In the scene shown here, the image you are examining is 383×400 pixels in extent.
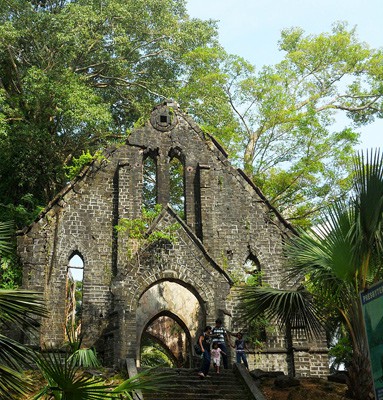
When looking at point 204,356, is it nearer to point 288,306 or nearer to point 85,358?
point 288,306

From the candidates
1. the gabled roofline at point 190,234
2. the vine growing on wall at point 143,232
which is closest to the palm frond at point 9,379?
the vine growing on wall at point 143,232

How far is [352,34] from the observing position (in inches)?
1266

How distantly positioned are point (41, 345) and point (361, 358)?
1006cm

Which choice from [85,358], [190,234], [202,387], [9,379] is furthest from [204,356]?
[9,379]

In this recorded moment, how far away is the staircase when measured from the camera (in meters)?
14.2

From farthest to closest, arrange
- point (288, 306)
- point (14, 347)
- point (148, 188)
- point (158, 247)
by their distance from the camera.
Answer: point (148, 188) < point (158, 247) < point (288, 306) < point (14, 347)

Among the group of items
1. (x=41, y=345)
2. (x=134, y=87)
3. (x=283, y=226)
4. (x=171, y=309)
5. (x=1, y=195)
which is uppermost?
(x=134, y=87)

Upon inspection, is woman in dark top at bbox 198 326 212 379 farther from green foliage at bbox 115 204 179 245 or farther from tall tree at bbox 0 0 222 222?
tall tree at bbox 0 0 222 222

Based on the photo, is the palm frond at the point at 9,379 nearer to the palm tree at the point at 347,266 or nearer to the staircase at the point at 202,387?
the staircase at the point at 202,387

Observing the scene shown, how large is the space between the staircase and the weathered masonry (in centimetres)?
301

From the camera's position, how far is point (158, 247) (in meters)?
19.7

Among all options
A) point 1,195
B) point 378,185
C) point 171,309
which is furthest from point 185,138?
point 378,185

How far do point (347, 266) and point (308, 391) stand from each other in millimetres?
4301

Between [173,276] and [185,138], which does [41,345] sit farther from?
[185,138]
